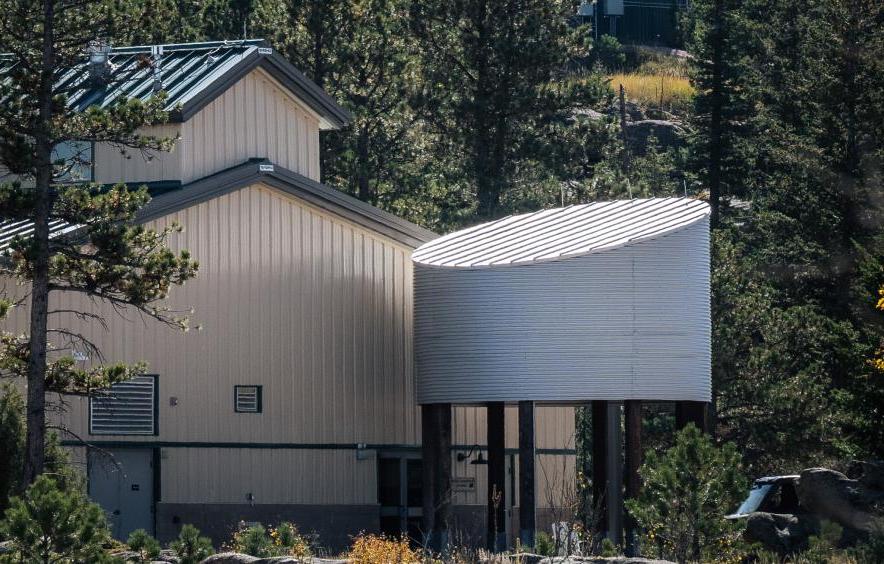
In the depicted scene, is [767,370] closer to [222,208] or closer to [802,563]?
[222,208]

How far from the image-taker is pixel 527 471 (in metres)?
34.5

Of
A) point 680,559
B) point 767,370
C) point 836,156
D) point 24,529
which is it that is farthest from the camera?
point 836,156

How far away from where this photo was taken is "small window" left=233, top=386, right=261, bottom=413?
35.4 metres

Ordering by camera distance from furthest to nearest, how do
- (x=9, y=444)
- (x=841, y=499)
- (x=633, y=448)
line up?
(x=633, y=448)
(x=841, y=499)
(x=9, y=444)

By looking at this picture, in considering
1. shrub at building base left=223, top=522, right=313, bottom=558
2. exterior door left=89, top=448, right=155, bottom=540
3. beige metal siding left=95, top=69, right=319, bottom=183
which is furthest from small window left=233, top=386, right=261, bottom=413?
shrub at building base left=223, top=522, right=313, bottom=558

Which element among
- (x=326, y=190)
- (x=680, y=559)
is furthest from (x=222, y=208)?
(x=680, y=559)

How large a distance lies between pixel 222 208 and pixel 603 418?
876 cm

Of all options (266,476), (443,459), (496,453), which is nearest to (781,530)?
(496,453)

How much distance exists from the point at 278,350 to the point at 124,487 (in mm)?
4229

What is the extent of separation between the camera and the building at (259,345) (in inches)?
1348

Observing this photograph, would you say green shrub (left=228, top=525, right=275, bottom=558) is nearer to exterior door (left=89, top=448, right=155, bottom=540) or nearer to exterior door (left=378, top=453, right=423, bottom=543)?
exterior door (left=89, top=448, right=155, bottom=540)

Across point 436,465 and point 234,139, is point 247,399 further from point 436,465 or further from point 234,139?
point 234,139

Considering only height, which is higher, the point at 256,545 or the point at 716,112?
the point at 716,112

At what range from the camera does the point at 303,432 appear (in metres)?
36.5
